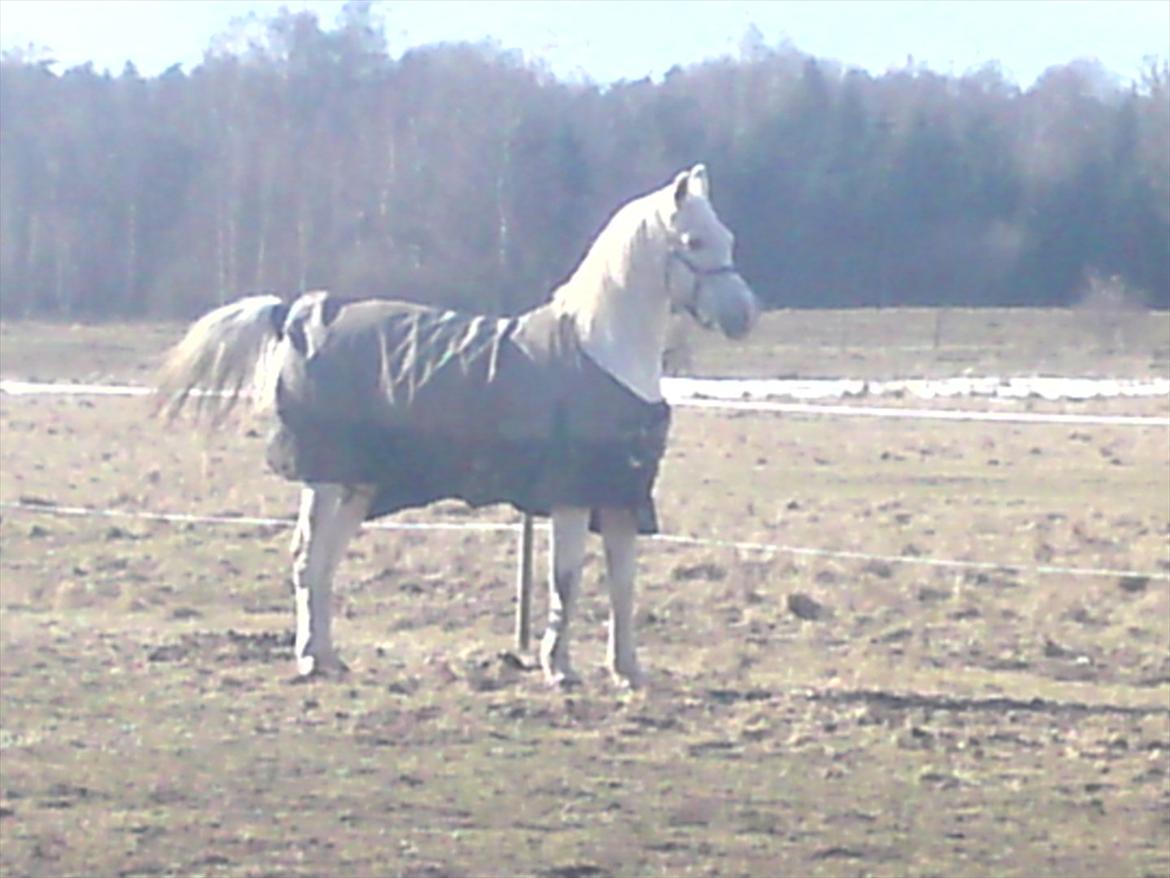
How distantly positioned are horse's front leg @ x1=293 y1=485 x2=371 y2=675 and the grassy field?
19 centimetres

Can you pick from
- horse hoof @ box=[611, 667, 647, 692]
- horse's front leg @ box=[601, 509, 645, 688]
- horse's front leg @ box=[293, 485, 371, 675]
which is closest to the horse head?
horse's front leg @ box=[601, 509, 645, 688]

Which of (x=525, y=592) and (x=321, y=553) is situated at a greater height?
(x=321, y=553)

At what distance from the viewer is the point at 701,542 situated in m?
13.1

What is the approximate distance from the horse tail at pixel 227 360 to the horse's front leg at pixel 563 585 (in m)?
1.29

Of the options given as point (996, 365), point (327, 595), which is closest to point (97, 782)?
point (327, 595)

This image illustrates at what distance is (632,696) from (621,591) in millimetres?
537

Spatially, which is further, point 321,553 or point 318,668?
point 321,553

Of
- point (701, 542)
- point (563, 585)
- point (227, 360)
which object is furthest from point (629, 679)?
point (701, 542)

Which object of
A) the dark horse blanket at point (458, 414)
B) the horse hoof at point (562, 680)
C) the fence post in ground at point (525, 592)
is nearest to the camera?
the dark horse blanket at point (458, 414)

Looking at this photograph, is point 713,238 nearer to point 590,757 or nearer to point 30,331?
point 590,757

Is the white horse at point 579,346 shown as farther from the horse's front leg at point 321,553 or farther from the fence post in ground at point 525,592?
the fence post in ground at point 525,592

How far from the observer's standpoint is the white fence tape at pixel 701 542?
40.8 feet

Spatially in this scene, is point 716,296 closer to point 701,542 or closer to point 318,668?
point 318,668

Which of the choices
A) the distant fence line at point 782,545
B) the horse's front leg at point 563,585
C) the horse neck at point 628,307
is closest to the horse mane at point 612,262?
the horse neck at point 628,307
